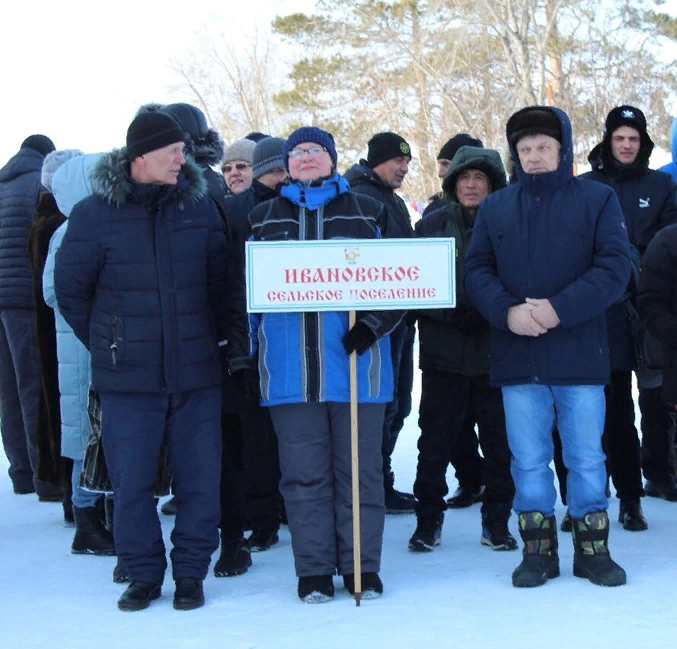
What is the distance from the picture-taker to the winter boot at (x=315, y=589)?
4.95 m

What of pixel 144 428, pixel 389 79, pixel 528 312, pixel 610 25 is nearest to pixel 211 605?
pixel 144 428

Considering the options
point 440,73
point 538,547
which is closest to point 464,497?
point 538,547

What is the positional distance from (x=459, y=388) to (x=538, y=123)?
53.8 inches

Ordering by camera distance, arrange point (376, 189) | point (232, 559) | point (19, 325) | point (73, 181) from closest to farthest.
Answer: point (232, 559) < point (73, 181) < point (376, 189) < point (19, 325)

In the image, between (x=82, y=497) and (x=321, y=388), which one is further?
(x=82, y=497)

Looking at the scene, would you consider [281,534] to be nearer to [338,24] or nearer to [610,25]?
[610,25]

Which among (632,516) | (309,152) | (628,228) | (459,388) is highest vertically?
(309,152)

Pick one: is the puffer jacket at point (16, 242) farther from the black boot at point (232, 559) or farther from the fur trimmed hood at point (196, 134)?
the black boot at point (232, 559)

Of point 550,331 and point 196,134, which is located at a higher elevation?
point 196,134

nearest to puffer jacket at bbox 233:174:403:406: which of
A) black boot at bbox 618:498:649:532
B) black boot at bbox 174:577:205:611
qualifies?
black boot at bbox 174:577:205:611

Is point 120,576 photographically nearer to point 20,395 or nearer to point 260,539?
point 260,539

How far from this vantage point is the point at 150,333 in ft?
16.3

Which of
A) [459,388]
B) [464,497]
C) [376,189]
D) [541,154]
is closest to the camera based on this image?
[541,154]

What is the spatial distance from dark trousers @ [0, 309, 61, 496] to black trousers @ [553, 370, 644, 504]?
312 centimetres
